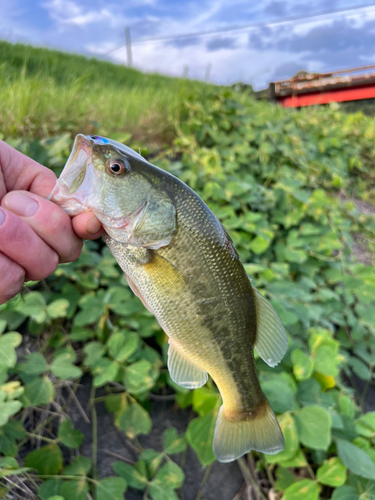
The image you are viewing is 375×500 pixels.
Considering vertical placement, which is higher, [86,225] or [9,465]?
[86,225]

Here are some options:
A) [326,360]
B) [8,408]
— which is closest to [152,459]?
[8,408]

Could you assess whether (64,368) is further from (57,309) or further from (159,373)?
(159,373)

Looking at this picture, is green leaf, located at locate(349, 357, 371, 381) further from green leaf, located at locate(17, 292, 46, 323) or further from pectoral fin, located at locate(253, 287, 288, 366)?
green leaf, located at locate(17, 292, 46, 323)

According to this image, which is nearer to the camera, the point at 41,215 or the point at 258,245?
the point at 41,215

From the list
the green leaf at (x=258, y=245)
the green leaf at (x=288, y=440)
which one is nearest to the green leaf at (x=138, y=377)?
the green leaf at (x=288, y=440)

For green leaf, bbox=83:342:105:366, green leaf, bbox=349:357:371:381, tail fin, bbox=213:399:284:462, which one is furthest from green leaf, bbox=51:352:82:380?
green leaf, bbox=349:357:371:381
